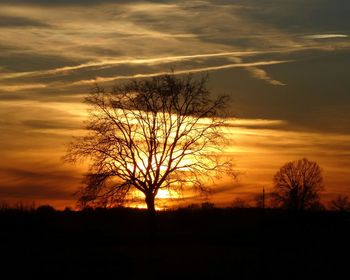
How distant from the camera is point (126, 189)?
52219 mm

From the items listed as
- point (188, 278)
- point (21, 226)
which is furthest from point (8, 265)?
point (21, 226)

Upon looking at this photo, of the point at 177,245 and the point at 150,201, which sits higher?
the point at 150,201

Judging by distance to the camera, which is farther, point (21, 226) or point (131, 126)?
point (131, 126)

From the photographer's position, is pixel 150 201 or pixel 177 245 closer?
pixel 177 245

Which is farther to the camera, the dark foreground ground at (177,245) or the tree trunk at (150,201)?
the tree trunk at (150,201)

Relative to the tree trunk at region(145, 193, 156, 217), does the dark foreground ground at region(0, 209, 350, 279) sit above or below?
below

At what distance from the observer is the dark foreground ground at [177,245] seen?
2575 centimetres

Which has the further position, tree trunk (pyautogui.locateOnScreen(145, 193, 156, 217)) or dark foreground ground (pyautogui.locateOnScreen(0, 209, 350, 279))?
tree trunk (pyautogui.locateOnScreen(145, 193, 156, 217))

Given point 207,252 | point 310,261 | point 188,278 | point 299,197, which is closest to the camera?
point 188,278

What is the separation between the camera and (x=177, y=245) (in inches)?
1630

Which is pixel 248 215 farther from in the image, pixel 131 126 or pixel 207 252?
pixel 207 252

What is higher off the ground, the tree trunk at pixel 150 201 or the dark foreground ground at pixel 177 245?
the tree trunk at pixel 150 201

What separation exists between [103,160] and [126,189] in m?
2.68

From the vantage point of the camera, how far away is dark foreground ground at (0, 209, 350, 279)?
84.5 ft
